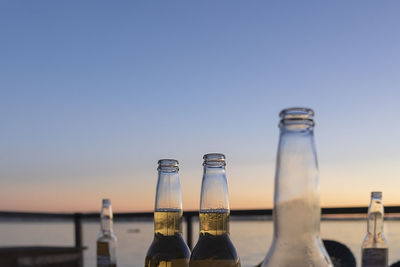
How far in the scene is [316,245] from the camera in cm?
60

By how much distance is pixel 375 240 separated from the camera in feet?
4.54

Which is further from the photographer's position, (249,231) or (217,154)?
(249,231)

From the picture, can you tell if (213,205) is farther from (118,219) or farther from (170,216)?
(118,219)

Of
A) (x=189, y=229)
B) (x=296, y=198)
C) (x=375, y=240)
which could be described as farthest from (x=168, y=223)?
(x=189, y=229)

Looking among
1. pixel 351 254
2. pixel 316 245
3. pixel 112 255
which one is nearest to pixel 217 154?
pixel 316 245

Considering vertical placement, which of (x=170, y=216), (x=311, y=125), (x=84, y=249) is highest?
(x=311, y=125)

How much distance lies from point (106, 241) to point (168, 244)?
0.95 ft

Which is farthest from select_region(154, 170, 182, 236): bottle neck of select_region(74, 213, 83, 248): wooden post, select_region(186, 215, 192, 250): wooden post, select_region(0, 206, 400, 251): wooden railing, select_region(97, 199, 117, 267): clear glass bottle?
select_region(74, 213, 83, 248): wooden post

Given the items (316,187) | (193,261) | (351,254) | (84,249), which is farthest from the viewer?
(84,249)

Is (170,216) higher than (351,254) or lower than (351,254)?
higher

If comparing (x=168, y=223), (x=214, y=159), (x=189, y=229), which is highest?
(x=214, y=159)

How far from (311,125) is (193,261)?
1.21ft

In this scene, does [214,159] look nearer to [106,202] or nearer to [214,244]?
[214,244]

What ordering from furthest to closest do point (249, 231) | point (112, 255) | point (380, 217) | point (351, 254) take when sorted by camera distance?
point (249, 231)
point (351, 254)
point (380, 217)
point (112, 255)
